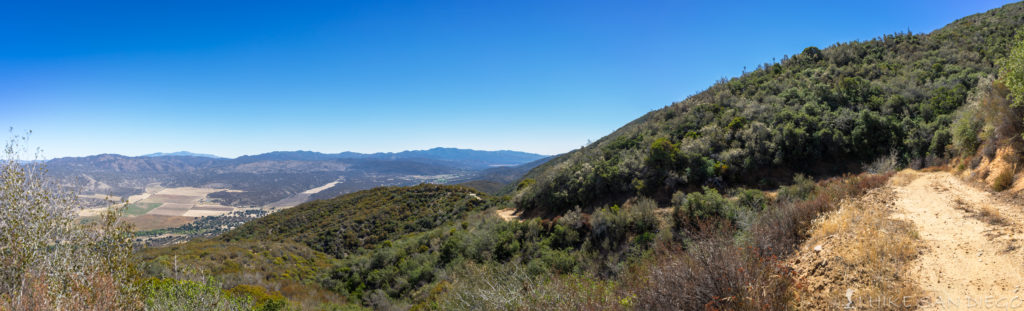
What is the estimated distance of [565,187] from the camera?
638 inches

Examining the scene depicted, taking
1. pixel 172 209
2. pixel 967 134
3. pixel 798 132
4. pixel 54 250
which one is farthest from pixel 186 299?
pixel 172 209

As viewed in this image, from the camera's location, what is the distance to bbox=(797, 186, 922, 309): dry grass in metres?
4.70

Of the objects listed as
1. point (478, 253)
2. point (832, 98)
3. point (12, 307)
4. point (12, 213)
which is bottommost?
point (478, 253)

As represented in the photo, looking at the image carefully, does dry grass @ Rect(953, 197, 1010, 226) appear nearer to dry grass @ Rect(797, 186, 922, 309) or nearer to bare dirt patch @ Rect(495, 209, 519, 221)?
dry grass @ Rect(797, 186, 922, 309)

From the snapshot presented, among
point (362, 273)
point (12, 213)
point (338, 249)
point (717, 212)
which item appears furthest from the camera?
point (338, 249)

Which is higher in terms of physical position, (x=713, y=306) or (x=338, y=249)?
(x=713, y=306)

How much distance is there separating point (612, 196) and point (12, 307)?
1569 centimetres

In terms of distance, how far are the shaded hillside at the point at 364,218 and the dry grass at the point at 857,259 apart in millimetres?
22199

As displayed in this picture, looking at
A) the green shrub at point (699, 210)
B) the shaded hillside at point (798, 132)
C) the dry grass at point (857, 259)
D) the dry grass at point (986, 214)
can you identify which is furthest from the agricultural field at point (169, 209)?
the dry grass at point (986, 214)

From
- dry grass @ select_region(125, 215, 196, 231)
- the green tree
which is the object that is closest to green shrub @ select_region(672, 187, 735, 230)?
the green tree

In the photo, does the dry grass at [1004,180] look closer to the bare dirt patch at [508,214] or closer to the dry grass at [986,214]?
the dry grass at [986,214]

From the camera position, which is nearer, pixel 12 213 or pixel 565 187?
pixel 12 213

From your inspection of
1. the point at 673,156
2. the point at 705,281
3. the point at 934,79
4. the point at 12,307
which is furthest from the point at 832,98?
the point at 12,307

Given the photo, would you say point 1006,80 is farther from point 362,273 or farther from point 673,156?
point 362,273
